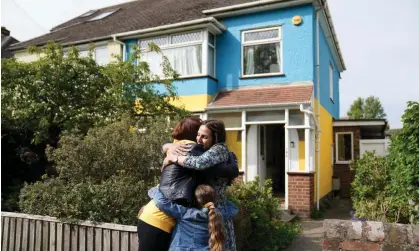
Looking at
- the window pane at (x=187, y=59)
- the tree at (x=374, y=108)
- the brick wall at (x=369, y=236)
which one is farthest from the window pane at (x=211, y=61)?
the tree at (x=374, y=108)

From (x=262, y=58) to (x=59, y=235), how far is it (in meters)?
8.29

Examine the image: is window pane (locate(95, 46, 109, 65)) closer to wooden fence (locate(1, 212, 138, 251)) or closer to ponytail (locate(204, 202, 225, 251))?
wooden fence (locate(1, 212, 138, 251))

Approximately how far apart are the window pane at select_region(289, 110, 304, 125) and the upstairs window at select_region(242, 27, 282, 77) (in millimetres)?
1648

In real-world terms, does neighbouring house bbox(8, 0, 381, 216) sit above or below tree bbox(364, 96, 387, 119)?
below

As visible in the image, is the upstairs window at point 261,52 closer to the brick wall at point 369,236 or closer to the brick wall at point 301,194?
the brick wall at point 301,194

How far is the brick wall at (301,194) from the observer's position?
9.38 meters

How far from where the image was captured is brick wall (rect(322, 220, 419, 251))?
12.5ft

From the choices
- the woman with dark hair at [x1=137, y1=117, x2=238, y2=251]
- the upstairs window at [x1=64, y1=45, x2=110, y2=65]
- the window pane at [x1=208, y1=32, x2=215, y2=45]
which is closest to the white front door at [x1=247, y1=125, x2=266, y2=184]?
the window pane at [x1=208, y1=32, x2=215, y2=45]

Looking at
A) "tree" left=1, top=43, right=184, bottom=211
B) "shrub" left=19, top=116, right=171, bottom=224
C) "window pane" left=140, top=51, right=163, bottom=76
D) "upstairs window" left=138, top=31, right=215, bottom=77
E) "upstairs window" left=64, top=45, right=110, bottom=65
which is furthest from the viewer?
"upstairs window" left=64, top=45, right=110, bottom=65

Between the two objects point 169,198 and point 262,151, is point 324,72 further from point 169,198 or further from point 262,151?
point 169,198

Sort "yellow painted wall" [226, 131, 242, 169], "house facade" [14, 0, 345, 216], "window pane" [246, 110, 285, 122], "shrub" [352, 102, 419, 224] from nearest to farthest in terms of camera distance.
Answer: "shrub" [352, 102, 419, 224] → "house facade" [14, 0, 345, 216] → "window pane" [246, 110, 285, 122] → "yellow painted wall" [226, 131, 242, 169]

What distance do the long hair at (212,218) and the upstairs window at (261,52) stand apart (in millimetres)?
8778

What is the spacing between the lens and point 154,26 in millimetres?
12492

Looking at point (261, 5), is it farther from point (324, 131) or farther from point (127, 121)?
point (127, 121)
